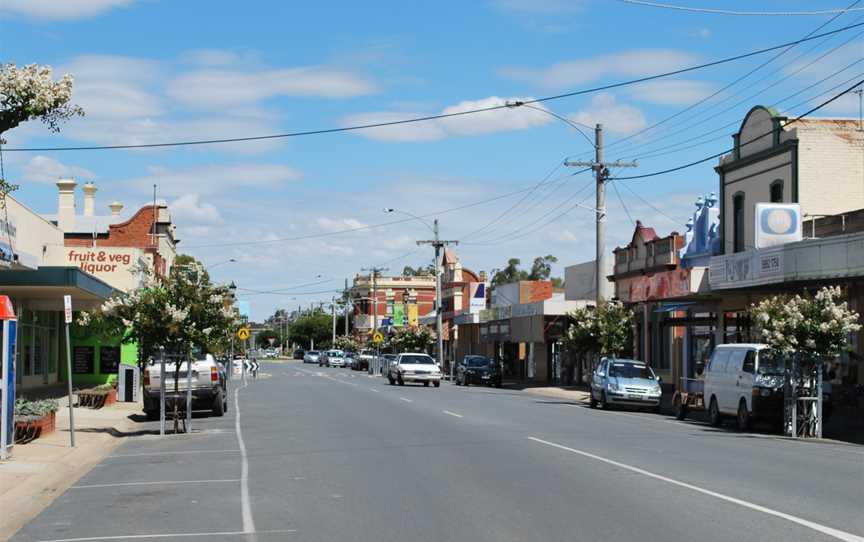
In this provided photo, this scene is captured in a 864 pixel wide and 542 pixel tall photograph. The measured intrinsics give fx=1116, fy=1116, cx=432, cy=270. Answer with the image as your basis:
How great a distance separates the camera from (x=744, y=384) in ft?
87.5

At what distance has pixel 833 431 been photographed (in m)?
26.9

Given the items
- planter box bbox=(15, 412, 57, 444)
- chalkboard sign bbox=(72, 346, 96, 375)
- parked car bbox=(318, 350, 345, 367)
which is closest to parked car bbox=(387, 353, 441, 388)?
chalkboard sign bbox=(72, 346, 96, 375)

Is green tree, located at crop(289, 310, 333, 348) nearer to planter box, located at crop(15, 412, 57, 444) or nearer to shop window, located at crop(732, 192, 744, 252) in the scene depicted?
shop window, located at crop(732, 192, 744, 252)

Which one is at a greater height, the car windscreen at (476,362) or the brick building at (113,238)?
the brick building at (113,238)

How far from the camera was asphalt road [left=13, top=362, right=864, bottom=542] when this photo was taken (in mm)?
10867

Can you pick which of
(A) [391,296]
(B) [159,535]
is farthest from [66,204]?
(A) [391,296]

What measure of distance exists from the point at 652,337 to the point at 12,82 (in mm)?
37318

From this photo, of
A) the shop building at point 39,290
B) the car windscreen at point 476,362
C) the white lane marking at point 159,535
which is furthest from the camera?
the car windscreen at point 476,362

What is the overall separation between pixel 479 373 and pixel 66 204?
1021 inches

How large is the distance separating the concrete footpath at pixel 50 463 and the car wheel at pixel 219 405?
2153 millimetres

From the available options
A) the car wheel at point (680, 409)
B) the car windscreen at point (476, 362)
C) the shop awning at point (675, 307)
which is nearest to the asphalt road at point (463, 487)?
the car wheel at point (680, 409)

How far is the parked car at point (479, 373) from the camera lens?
57.4 meters

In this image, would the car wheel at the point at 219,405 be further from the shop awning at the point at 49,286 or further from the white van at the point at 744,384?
the white van at the point at 744,384

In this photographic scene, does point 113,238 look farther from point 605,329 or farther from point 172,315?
point 172,315
